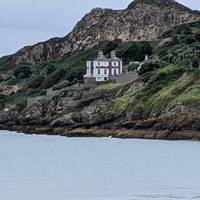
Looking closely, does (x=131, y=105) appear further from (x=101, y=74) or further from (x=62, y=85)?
(x=62, y=85)

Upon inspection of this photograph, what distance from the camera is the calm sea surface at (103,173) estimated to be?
4619 cm

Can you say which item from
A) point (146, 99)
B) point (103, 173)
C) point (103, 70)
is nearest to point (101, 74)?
point (103, 70)

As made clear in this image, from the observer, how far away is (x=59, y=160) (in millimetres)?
72875

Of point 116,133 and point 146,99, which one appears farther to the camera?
point 146,99

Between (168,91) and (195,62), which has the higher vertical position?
(195,62)

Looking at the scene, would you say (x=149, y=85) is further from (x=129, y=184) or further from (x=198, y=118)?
(x=129, y=184)

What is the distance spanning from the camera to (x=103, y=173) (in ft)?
192

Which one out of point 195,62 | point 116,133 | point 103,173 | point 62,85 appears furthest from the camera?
point 62,85

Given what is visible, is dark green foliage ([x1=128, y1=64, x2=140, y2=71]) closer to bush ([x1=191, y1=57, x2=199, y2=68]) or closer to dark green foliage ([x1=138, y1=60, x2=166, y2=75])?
dark green foliage ([x1=138, y1=60, x2=166, y2=75])

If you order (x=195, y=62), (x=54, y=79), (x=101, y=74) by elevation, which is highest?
(x=195, y=62)

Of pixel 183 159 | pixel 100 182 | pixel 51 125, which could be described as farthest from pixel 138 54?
pixel 100 182

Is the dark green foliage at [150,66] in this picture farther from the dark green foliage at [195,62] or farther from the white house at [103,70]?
the white house at [103,70]

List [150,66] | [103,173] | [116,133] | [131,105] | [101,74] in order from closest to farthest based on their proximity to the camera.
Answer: [103,173] → [116,133] → [131,105] → [150,66] → [101,74]

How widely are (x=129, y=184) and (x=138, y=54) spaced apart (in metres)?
147
